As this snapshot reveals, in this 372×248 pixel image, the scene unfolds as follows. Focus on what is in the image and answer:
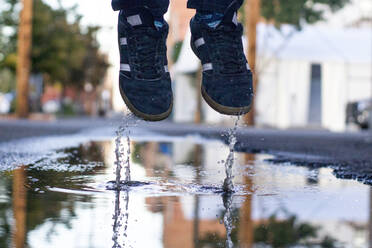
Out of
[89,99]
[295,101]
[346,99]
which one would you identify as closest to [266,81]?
[295,101]

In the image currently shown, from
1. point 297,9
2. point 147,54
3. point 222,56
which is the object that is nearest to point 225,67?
point 222,56

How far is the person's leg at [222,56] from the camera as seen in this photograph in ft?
10.2

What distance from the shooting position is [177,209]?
2.45m

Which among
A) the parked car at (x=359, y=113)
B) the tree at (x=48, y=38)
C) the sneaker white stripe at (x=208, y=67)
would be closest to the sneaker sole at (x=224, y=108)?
the sneaker white stripe at (x=208, y=67)

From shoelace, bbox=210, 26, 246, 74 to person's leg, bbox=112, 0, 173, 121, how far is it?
9.0 inches

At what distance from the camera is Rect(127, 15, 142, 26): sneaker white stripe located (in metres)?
3.08

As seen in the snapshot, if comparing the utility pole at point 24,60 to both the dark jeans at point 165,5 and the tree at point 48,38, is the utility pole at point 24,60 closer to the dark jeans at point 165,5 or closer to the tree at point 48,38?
the tree at point 48,38

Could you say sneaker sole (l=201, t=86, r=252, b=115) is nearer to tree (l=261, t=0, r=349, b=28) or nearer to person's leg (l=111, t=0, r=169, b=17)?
person's leg (l=111, t=0, r=169, b=17)

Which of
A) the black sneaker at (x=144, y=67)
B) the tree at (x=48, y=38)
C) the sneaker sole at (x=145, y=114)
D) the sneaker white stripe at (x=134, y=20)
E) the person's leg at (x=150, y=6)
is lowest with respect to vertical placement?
the sneaker sole at (x=145, y=114)

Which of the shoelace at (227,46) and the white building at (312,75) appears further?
the white building at (312,75)

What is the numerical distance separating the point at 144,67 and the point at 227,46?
374 millimetres

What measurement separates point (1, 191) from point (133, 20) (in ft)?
2.97

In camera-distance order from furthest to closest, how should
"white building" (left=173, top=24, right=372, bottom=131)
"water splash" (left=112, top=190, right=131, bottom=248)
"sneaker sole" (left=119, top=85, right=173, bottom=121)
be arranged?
"white building" (left=173, top=24, right=372, bottom=131)
"sneaker sole" (left=119, top=85, right=173, bottom=121)
"water splash" (left=112, top=190, right=131, bottom=248)

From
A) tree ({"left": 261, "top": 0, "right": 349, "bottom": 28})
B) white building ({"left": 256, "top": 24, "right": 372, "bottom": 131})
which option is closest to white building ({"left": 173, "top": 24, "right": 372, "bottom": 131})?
white building ({"left": 256, "top": 24, "right": 372, "bottom": 131})
